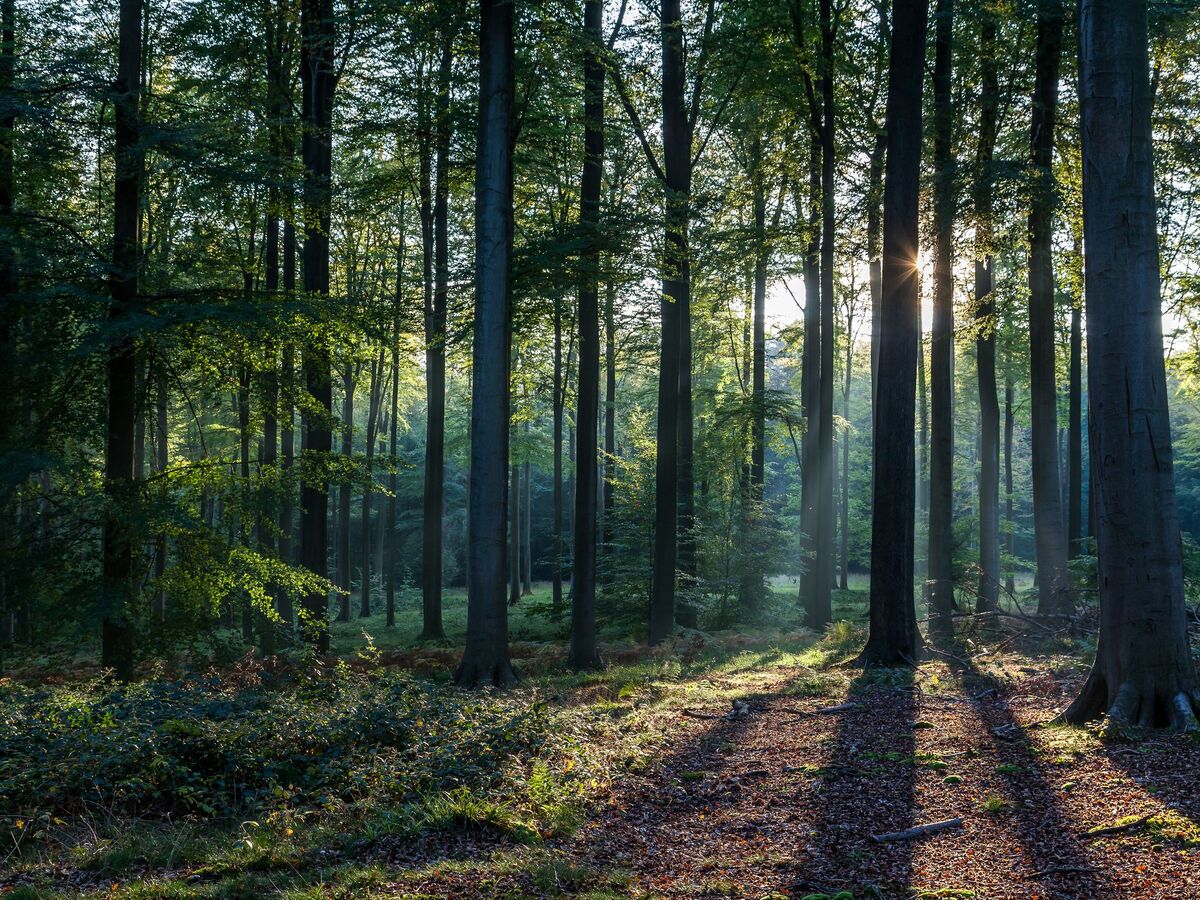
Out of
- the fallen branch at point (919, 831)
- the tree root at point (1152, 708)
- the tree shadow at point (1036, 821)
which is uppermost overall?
the tree root at point (1152, 708)

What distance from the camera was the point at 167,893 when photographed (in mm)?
4062

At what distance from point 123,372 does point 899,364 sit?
33.4 feet

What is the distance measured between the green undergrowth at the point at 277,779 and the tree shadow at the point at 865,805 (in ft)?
4.30

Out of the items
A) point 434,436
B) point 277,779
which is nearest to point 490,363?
point 277,779

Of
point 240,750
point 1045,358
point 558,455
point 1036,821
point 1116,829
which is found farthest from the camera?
point 558,455

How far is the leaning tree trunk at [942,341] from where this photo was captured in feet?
41.3

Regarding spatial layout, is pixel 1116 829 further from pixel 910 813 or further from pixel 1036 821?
pixel 910 813

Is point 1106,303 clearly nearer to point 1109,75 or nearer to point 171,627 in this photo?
point 1109,75

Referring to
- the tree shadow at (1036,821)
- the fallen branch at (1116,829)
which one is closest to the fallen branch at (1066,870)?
the tree shadow at (1036,821)

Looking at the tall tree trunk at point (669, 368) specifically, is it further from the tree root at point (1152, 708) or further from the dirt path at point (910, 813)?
the tree root at point (1152, 708)

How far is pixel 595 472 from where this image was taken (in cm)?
1371

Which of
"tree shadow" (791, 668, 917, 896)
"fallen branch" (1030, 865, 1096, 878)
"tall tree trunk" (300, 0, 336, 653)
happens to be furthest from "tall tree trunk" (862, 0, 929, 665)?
"tall tree trunk" (300, 0, 336, 653)

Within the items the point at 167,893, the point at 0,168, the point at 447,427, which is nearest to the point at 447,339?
the point at 0,168

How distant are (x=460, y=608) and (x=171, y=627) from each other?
2222cm
